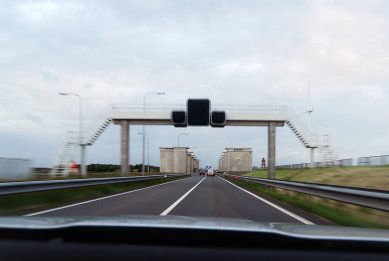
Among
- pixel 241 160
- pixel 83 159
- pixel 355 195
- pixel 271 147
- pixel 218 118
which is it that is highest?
pixel 218 118

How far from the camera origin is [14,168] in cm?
3353

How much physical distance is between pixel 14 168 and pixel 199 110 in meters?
14.8

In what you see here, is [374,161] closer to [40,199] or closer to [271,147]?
[271,147]

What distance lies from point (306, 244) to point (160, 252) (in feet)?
3.12

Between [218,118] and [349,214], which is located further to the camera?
[218,118]

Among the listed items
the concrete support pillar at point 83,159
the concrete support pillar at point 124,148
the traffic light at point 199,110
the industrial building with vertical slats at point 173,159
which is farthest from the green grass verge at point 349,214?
the industrial building with vertical slats at point 173,159

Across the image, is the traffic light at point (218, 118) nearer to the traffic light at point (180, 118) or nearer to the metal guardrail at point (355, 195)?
the traffic light at point (180, 118)

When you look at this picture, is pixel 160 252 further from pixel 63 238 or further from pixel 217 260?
pixel 63 238

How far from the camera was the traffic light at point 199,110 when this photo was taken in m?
41.8

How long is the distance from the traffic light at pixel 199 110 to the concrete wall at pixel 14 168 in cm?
1306

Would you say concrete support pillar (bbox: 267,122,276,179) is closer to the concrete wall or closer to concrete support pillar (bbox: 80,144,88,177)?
concrete support pillar (bbox: 80,144,88,177)

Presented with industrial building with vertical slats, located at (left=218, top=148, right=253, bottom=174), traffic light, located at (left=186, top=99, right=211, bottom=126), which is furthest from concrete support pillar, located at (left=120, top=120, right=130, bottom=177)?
industrial building with vertical slats, located at (left=218, top=148, right=253, bottom=174)

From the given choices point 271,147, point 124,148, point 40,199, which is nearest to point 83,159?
point 124,148

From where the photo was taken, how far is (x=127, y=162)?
5384 centimetres
